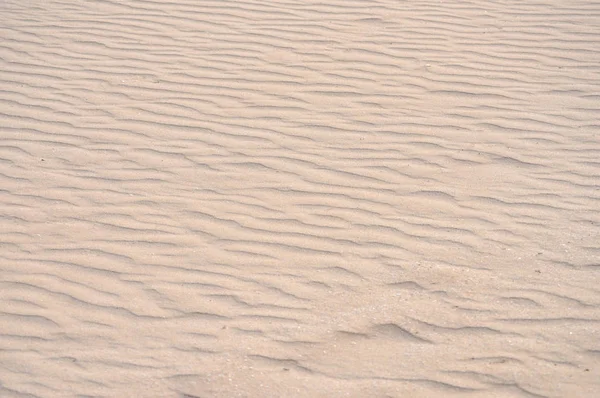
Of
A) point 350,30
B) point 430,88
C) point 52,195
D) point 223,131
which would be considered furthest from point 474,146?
point 52,195

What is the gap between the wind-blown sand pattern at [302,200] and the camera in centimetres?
352

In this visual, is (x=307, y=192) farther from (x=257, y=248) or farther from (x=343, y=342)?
(x=343, y=342)

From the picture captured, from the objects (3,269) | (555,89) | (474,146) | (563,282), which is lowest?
(3,269)

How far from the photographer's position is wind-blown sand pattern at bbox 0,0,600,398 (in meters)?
3.52

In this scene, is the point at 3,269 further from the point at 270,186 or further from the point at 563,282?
the point at 563,282

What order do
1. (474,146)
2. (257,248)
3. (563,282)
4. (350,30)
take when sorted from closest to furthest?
(563,282) → (257,248) → (474,146) → (350,30)

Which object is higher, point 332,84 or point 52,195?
point 332,84

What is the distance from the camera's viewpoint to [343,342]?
3613 mm

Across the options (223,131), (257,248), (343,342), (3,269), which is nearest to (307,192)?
(257,248)

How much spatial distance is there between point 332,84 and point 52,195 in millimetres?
2277

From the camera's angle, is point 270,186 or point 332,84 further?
point 332,84

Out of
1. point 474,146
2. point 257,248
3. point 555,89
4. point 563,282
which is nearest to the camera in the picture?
point 563,282

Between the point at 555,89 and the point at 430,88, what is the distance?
3.01 ft

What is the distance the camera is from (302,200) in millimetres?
4691
